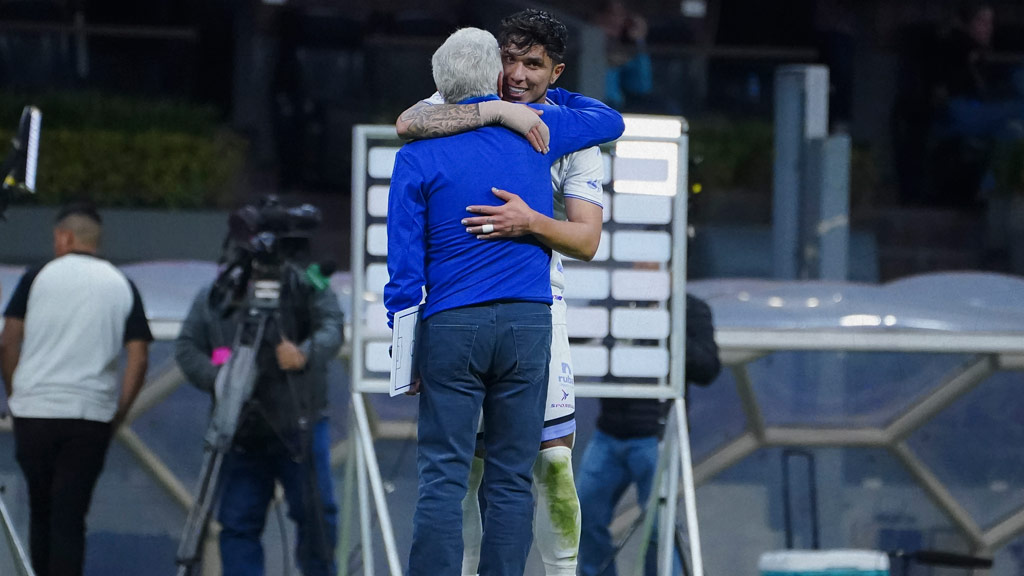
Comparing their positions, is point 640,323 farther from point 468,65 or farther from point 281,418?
point 468,65

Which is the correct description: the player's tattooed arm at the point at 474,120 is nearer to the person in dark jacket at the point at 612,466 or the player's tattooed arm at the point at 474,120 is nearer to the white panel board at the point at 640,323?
the white panel board at the point at 640,323

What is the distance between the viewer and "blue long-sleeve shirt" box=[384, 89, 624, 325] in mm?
3535

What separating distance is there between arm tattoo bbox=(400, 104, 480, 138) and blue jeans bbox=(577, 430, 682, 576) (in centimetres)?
247

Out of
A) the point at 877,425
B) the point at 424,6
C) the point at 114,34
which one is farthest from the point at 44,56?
the point at 877,425

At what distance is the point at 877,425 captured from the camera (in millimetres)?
6340

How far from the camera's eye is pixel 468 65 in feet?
11.7

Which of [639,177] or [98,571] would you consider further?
[98,571]

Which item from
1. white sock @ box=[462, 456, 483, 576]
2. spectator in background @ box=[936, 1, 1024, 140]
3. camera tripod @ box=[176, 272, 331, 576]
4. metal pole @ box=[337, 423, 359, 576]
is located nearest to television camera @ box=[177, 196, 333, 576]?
camera tripod @ box=[176, 272, 331, 576]

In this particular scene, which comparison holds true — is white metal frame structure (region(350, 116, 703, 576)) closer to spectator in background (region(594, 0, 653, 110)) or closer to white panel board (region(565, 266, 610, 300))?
white panel board (region(565, 266, 610, 300))

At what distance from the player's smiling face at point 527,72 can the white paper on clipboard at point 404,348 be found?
0.60 m

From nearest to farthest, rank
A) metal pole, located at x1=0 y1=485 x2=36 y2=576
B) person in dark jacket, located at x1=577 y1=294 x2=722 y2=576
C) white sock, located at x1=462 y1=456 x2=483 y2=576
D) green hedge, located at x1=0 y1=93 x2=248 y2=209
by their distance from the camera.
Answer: white sock, located at x1=462 y1=456 x2=483 y2=576 → metal pole, located at x1=0 y1=485 x2=36 y2=576 → person in dark jacket, located at x1=577 y1=294 x2=722 y2=576 → green hedge, located at x1=0 y1=93 x2=248 y2=209

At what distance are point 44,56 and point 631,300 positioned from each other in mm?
5772

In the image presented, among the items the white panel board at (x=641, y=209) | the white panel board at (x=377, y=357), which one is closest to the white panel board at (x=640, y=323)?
the white panel board at (x=641, y=209)

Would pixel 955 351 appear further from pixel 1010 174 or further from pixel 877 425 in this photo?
pixel 1010 174
